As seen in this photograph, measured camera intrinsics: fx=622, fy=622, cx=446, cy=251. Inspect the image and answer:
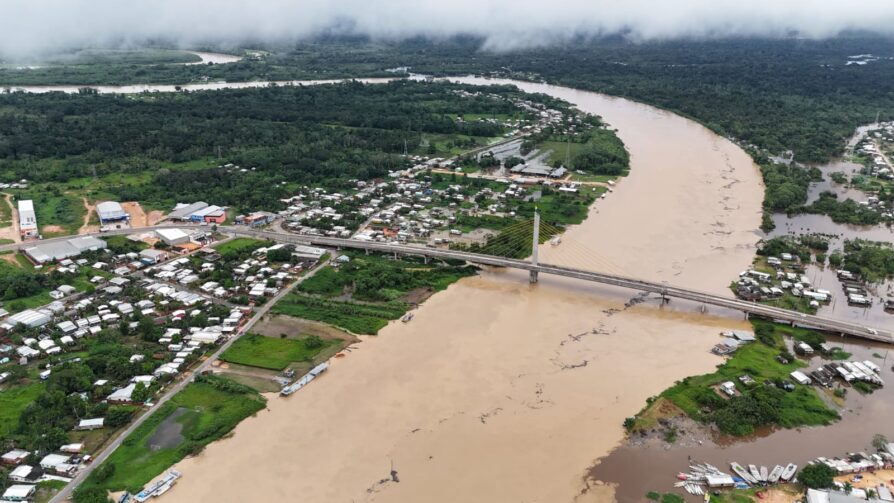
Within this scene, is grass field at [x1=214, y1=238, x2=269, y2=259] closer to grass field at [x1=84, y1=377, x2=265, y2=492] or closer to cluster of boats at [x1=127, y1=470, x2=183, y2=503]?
grass field at [x1=84, y1=377, x2=265, y2=492]

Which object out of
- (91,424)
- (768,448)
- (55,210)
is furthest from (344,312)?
(55,210)

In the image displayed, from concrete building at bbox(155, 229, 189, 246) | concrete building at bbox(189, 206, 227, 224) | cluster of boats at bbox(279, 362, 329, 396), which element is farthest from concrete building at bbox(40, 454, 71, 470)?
concrete building at bbox(189, 206, 227, 224)

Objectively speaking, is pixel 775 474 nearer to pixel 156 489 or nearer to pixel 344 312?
pixel 344 312

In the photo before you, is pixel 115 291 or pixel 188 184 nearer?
pixel 115 291

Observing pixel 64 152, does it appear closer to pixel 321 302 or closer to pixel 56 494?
pixel 321 302

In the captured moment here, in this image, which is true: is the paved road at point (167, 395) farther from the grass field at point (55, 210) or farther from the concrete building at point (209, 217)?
the grass field at point (55, 210)

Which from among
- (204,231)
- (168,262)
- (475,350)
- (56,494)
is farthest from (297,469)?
(204,231)

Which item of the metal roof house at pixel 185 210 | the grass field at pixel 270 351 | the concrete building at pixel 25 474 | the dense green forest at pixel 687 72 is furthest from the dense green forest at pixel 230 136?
the concrete building at pixel 25 474
